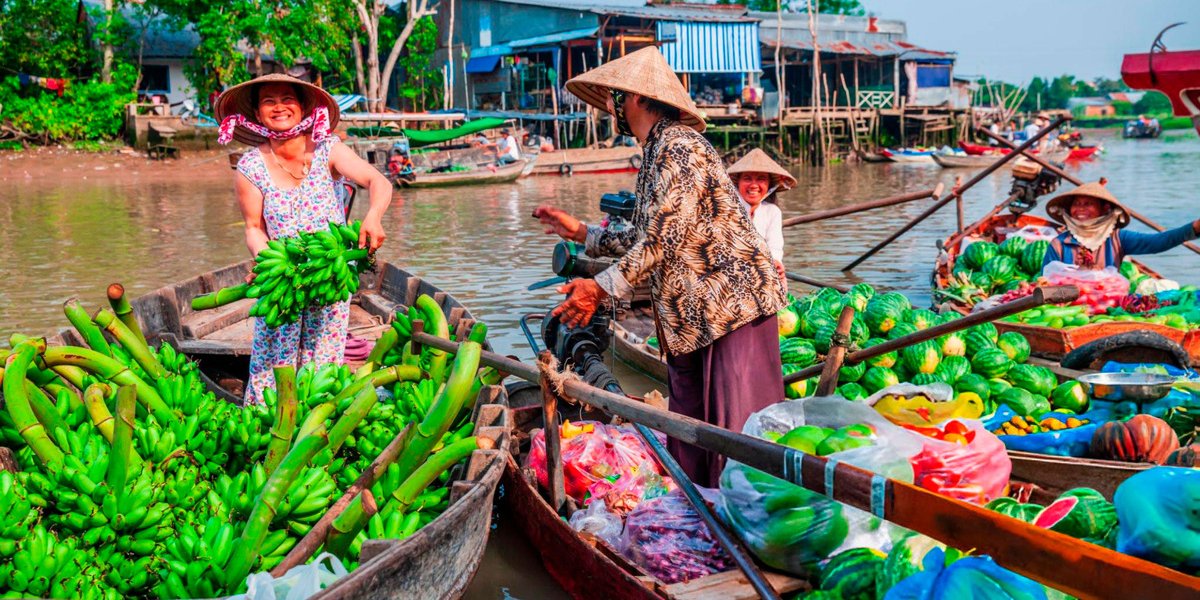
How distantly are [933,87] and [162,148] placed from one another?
24.8 metres

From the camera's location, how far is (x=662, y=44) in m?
27.0

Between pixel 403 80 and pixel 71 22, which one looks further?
pixel 403 80

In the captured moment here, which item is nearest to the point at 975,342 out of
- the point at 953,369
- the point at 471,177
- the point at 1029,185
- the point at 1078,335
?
the point at 953,369

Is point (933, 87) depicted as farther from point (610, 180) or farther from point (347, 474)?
point (347, 474)

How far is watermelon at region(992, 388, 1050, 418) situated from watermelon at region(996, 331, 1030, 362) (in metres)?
0.62

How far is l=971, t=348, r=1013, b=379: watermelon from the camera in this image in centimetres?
454

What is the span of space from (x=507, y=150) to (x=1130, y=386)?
1972cm

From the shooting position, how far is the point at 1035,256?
702 centimetres

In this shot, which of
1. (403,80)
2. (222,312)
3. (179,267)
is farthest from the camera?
(403,80)

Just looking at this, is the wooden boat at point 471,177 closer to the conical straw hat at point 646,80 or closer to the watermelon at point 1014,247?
the watermelon at point 1014,247

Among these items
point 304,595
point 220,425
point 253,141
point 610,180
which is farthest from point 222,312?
point 610,180

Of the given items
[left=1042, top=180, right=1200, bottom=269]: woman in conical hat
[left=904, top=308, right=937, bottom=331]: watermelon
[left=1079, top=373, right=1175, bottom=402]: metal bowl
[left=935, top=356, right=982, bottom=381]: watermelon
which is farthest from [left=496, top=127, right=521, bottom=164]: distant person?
[left=1079, top=373, right=1175, bottom=402]: metal bowl

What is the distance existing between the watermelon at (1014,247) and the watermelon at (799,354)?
2988 mm

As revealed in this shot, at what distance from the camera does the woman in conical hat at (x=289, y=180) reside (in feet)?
12.2
